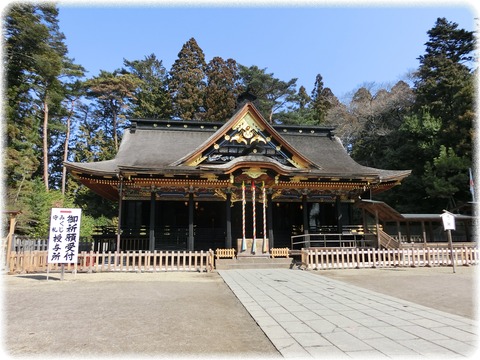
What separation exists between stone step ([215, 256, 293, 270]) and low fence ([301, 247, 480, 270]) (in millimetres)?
947

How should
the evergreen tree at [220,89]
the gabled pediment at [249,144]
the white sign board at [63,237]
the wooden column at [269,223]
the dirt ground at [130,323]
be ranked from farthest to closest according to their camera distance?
the evergreen tree at [220,89] < the gabled pediment at [249,144] < the wooden column at [269,223] < the white sign board at [63,237] < the dirt ground at [130,323]

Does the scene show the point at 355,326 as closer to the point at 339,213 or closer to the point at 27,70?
the point at 339,213

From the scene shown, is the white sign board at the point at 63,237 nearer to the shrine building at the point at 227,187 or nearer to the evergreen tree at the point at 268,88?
the shrine building at the point at 227,187

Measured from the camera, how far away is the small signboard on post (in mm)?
10703

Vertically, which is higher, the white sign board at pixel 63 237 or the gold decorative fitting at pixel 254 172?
the gold decorative fitting at pixel 254 172

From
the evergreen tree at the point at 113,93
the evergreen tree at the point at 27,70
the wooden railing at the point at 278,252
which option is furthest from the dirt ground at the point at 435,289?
the evergreen tree at the point at 113,93

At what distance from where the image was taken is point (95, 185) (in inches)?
667

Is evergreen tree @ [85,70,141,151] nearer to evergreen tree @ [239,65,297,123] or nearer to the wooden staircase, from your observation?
evergreen tree @ [239,65,297,123]

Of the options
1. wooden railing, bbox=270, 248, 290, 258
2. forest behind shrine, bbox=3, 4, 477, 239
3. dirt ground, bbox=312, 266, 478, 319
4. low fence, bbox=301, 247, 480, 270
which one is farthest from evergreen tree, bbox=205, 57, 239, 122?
dirt ground, bbox=312, 266, 478, 319

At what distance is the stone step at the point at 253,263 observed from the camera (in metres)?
13.7

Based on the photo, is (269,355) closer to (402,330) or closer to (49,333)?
(402,330)

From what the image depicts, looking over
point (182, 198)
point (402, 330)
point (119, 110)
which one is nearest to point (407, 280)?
point (402, 330)

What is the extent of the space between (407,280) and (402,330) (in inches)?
246

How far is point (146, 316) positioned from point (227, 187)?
11.1 metres
